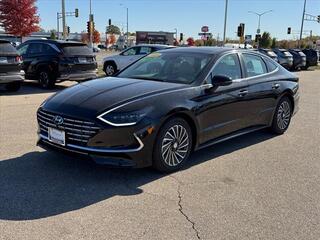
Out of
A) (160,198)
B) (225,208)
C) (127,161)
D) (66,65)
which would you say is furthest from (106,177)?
(66,65)

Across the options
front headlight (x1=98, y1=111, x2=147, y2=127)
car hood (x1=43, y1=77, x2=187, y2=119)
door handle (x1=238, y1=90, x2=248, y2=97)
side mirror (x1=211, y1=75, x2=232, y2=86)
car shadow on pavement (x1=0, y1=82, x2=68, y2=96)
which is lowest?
car shadow on pavement (x1=0, y1=82, x2=68, y2=96)

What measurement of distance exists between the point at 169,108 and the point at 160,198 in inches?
43.9

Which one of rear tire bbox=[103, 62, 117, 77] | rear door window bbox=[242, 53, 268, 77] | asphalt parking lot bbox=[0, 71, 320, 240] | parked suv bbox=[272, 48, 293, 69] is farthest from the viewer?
parked suv bbox=[272, 48, 293, 69]

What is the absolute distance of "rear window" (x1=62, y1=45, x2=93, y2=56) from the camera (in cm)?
1389

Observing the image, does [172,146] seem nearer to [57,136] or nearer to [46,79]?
[57,136]

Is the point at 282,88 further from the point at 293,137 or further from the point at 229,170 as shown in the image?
the point at 229,170

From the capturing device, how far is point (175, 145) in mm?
5203

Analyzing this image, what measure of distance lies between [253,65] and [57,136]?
11.6ft

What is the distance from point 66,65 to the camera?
1370cm

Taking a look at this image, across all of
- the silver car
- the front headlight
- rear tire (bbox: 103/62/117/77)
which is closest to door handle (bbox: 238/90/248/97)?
the front headlight

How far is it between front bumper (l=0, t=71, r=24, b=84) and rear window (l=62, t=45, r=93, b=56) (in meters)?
1.83

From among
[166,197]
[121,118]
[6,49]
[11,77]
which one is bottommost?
[166,197]

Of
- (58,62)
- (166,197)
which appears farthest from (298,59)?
(166,197)

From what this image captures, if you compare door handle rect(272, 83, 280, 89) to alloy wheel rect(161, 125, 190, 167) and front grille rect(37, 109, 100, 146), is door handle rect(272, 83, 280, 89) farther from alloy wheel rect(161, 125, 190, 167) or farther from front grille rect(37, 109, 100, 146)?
front grille rect(37, 109, 100, 146)
